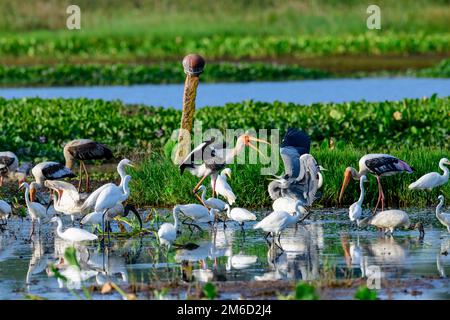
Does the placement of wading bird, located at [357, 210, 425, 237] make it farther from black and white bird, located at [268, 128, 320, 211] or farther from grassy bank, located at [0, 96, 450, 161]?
grassy bank, located at [0, 96, 450, 161]

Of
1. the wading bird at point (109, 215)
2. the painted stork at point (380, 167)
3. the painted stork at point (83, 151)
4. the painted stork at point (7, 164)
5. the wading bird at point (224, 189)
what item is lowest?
the wading bird at point (109, 215)

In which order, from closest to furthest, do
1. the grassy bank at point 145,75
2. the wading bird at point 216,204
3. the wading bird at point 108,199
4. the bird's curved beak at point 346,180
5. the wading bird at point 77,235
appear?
the wading bird at point 77,235, the wading bird at point 108,199, the wading bird at point 216,204, the bird's curved beak at point 346,180, the grassy bank at point 145,75

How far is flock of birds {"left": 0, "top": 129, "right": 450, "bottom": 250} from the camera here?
12367 millimetres

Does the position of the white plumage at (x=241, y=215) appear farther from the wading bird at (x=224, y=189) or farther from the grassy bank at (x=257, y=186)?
the grassy bank at (x=257, y=186)

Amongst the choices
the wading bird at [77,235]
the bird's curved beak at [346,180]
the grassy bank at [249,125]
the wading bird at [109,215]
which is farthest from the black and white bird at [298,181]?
the grassy bank at [249,125]

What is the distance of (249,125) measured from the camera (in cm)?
2045

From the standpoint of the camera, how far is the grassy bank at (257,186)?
15.0 metres

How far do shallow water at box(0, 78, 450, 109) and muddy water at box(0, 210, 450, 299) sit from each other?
58.4ft

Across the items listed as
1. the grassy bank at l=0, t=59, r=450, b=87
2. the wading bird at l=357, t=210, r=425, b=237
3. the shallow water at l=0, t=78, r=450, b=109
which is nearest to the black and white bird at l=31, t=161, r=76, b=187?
the wading bird at l=357, t=210, r=425, b=237

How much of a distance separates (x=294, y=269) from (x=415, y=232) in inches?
96.6

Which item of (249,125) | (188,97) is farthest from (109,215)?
(249,125)

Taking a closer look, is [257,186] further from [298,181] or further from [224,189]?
[298,181]

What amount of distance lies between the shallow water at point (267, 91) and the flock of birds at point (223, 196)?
15839 mm
